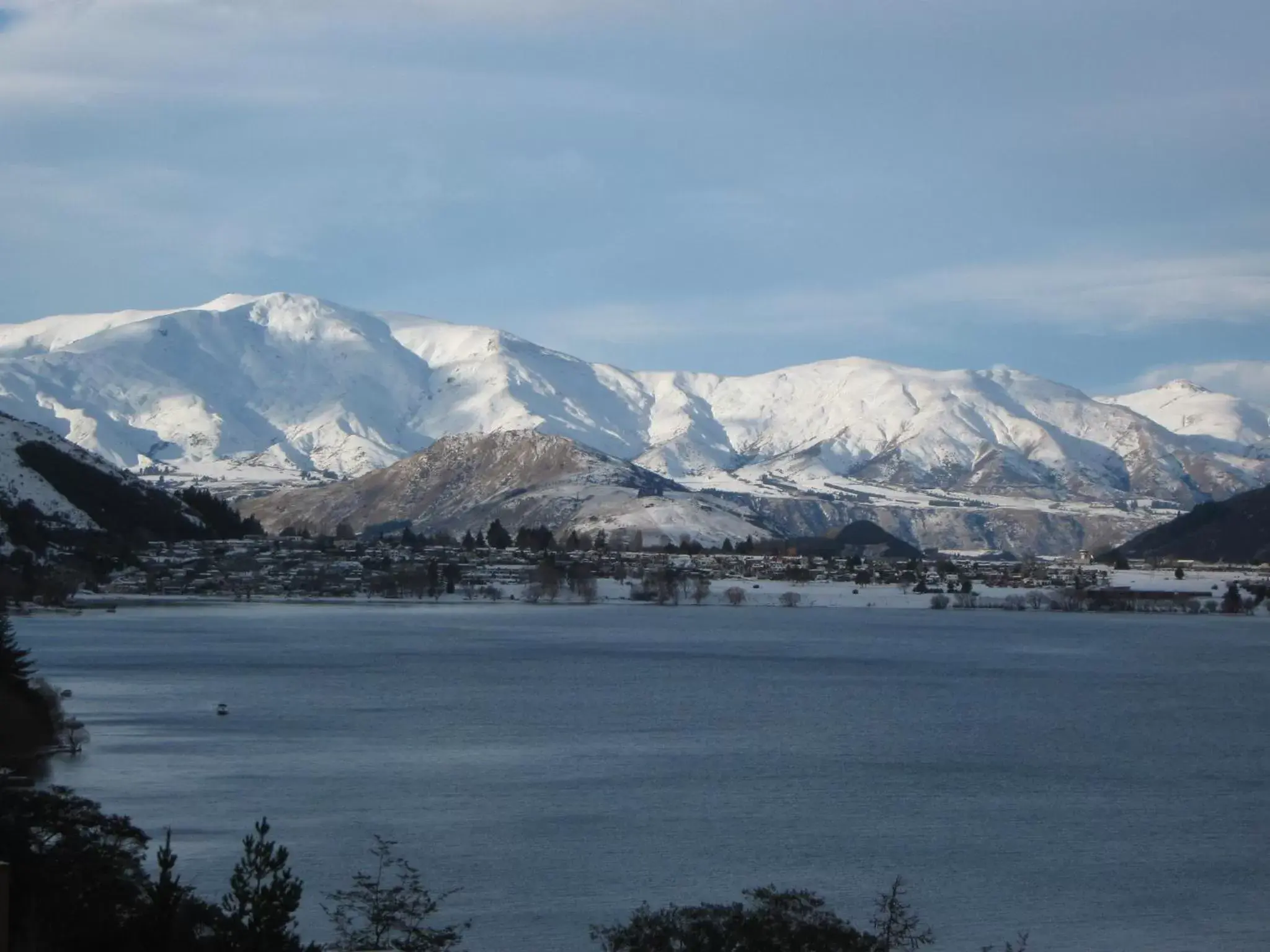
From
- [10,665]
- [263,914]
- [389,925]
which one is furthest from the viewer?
[10,665]

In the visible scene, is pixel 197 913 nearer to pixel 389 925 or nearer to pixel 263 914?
pixel 263 914

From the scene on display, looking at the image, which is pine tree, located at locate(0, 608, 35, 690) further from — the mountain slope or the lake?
the mountain slope

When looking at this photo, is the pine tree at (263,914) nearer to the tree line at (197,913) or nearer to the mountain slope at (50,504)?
the tree line at (197,913)

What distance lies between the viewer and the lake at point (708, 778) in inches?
1384

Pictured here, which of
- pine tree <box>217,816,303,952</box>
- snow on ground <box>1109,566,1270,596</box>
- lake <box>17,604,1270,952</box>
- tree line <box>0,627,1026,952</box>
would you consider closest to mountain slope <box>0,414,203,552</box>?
lake <box>17,604,1270,952</box>

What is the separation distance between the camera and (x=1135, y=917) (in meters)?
34.2

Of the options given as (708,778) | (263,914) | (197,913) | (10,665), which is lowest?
(708,778)

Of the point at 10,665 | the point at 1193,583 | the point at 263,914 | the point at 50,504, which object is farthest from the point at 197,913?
the point at 1193,583

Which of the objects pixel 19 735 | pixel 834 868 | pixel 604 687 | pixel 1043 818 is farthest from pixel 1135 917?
pixel 604 687

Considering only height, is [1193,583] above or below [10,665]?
above

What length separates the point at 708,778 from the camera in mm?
50375

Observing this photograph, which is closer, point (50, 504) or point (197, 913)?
point (197, 913)

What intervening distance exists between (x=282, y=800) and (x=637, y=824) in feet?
30.2

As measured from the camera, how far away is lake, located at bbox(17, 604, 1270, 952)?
115 ft
